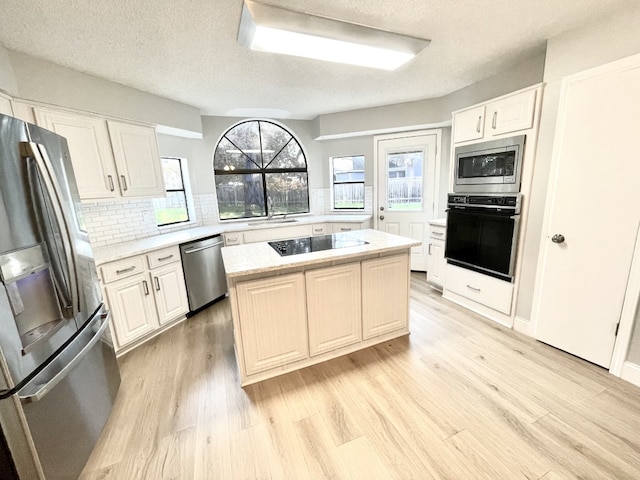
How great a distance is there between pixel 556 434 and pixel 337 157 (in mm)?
3984

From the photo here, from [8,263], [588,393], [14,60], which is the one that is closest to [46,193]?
[8,263]

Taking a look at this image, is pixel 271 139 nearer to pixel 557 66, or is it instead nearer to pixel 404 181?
pixel 404 181

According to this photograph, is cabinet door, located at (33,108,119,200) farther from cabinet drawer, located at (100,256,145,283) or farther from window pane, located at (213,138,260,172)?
window pane, located at (213,138,260,172)

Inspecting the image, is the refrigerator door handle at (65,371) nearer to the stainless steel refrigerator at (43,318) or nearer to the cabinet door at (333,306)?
the stainless steel refrigerator at (43,318)

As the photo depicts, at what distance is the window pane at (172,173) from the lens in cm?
346

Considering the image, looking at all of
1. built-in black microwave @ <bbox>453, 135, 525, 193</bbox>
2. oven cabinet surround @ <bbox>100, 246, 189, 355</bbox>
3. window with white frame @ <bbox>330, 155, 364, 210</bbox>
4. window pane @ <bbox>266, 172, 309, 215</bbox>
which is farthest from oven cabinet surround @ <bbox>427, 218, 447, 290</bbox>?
oven cabinet surround @ <bbox>100, 246, 189, 355</bbox>

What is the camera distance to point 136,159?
265 cm

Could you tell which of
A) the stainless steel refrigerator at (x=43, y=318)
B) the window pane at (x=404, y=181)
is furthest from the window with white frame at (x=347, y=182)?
the stainless steel refrigerator at (x=43, y=318)

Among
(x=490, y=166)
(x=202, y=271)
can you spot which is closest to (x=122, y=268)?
(x=202, y=271)

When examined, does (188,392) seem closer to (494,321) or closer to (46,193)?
Answer: (46,193)

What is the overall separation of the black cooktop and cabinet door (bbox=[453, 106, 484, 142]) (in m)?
1.61

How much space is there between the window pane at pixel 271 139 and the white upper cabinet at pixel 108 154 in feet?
5.44

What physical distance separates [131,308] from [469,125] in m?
3.65

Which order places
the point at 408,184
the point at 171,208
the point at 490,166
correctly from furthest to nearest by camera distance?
the point at 408,184 < the point at 171,208 < the point at 490,166
